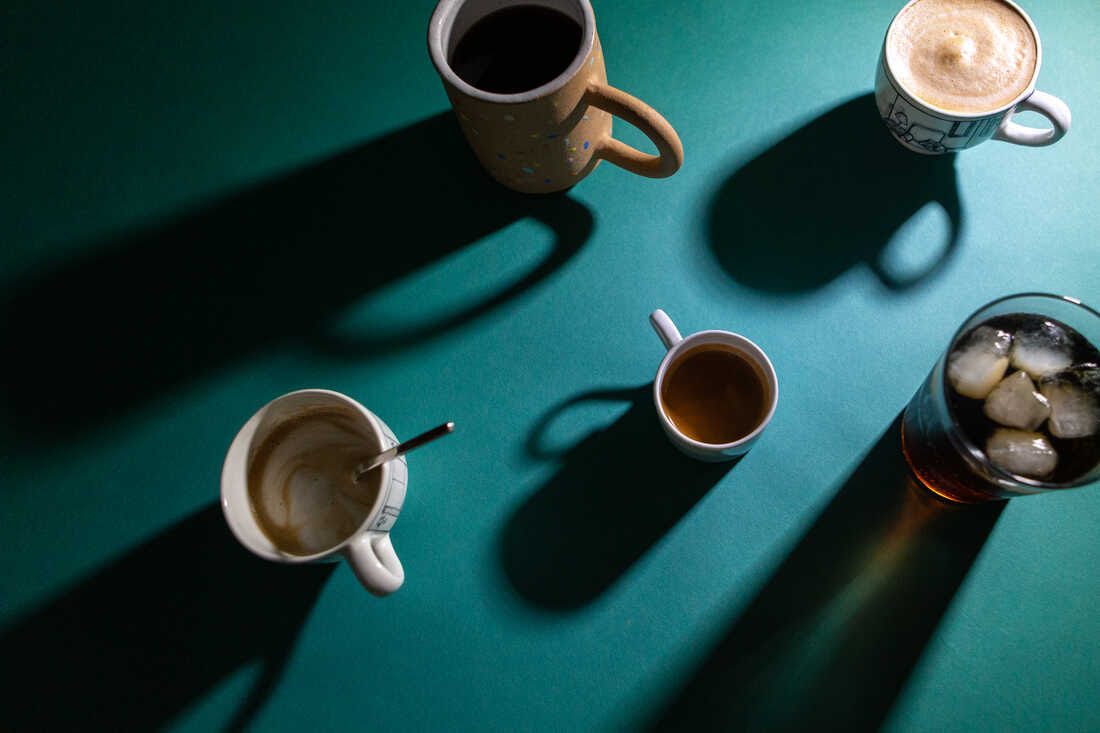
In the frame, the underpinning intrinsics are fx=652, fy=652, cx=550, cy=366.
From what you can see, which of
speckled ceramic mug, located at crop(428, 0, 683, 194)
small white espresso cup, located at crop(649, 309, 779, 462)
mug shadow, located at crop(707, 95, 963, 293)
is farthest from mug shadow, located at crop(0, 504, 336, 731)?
mug shadow, located at crop(707, 95, 963, 293)

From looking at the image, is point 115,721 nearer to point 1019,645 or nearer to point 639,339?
point 639,339

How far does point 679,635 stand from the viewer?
0.87m

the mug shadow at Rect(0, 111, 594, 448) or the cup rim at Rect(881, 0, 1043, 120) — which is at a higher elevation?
the cup rim at Rect(881, 0, 1043, 120)

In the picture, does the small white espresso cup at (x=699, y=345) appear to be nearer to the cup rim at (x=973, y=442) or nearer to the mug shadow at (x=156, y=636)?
the cup rim at (x=973, y=442)

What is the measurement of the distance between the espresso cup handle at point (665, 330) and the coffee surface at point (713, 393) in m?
0.03

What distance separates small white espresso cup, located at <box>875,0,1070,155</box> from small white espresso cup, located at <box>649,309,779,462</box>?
1.30 feet

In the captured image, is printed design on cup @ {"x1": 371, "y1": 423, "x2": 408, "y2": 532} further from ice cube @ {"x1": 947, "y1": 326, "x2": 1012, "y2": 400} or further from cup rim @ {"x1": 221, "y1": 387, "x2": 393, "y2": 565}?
ice cube @ {"x1": 947, "y1": 326, "x2": 1012, "y2": 400}

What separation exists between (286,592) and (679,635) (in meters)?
0.54

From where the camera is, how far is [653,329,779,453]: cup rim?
0.78 meters

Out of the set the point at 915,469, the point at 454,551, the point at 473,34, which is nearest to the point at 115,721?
the point at 454,551

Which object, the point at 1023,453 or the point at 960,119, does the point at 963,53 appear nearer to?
the point at 960,119

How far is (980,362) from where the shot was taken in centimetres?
75

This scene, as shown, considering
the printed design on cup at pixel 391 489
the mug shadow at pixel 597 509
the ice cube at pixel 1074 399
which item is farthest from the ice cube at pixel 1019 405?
the printed design on cup at pixel 391 489

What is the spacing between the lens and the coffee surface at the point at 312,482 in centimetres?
83
